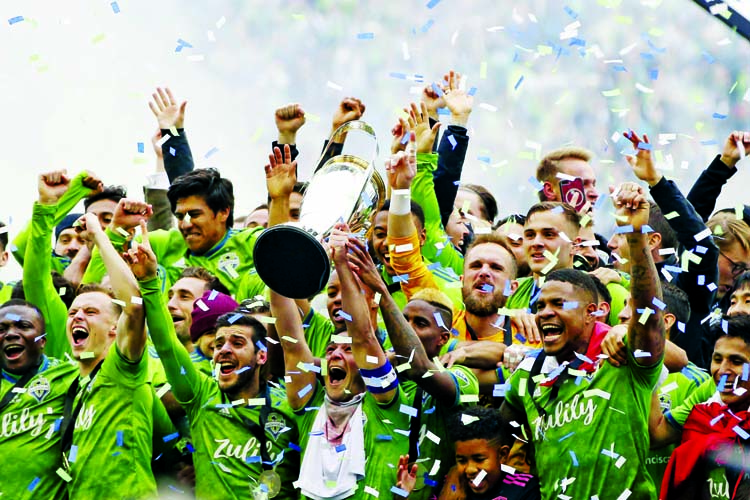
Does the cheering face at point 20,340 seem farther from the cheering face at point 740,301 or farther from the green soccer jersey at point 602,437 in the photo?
the cheering face at point 740,301

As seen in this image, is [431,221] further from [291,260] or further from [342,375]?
[291,260]

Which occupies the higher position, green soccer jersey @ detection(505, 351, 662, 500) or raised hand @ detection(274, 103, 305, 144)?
raised hand @ detection(274, 103, 305, 144)

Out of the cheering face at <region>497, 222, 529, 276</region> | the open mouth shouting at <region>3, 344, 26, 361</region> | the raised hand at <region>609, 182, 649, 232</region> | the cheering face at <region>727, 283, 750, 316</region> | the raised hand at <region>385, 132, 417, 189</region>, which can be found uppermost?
the raised hand at <region>609, 182, 649, 232</region>

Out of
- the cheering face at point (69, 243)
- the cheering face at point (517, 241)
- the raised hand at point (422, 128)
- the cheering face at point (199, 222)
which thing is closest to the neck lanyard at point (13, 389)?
the cheering face at point (199, 222)

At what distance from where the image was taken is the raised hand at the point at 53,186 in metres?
8.77

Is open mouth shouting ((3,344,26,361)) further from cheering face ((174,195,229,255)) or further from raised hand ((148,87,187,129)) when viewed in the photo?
raised hand ((148,87,187,129))

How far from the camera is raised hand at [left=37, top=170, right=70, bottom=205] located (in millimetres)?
8766

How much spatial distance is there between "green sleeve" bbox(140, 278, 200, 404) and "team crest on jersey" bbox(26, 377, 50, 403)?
749 millimetres

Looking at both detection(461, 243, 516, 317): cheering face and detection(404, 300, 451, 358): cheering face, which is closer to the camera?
detection(404, 300, 451, 358): cheering face

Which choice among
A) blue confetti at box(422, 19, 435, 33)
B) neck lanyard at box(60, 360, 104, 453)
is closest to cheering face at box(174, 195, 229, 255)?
neck lanyard at box(60, 360, 104, 453)

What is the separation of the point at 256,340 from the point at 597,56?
4.25m

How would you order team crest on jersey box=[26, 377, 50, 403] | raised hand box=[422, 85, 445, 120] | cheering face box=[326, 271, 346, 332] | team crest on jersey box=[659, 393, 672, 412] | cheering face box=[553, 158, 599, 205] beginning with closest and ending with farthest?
team crest on jersey box=[659, 393, 672, 412] → cheering face box=[326, 271, 346, 332] → team crest on jersey box=[26, 377, 50, 403] → cheering face box=[553, 158, 599, 205] → raised hand box=[422, 85, 445, 120]

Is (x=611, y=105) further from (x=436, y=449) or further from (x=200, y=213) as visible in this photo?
(x=436, y=449)

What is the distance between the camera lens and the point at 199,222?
899cm
